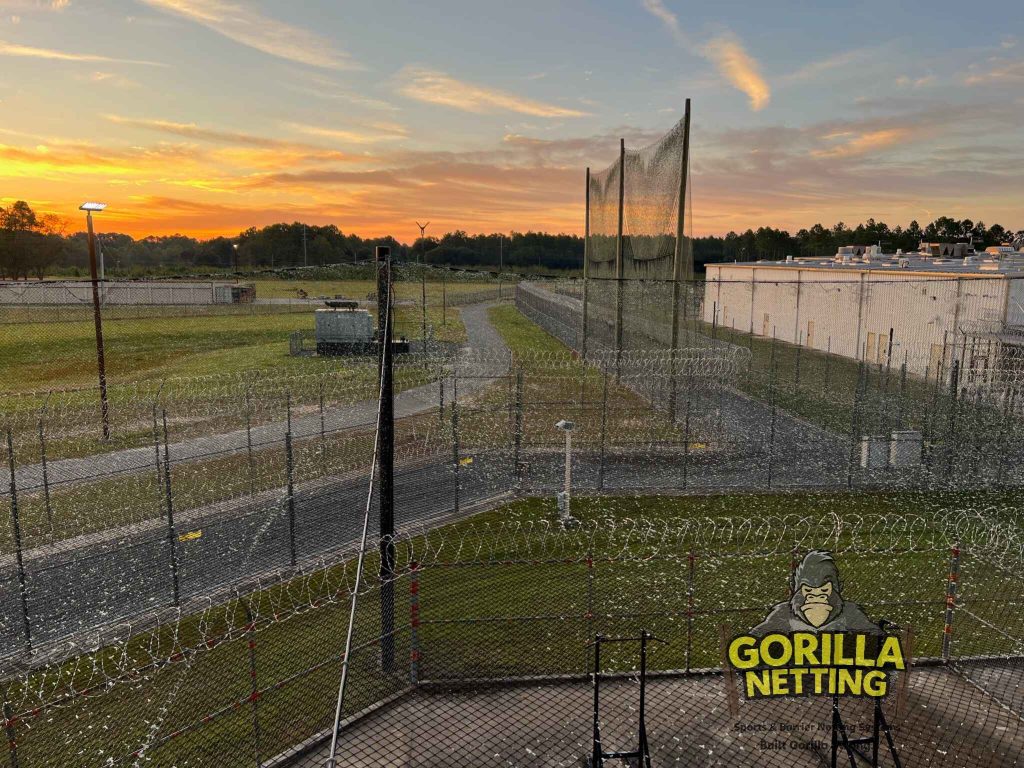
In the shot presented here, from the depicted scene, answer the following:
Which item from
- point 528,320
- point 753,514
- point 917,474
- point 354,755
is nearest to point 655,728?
point 354,755

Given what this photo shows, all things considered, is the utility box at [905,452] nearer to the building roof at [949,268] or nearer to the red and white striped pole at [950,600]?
the red and white striped pole at [950,600]

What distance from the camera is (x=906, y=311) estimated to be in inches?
1270

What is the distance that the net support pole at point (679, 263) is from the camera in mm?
19562

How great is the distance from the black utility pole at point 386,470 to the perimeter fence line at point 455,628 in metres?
0.17

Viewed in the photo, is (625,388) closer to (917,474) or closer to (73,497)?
(917,474)

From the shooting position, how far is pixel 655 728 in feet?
24.8

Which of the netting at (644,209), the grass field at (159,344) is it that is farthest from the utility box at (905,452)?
the grass field at (159,344)

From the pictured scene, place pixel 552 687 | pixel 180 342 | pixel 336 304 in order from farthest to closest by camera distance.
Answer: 1. pixel 180 342
2. pixel 336 304
3. pixel 552 687

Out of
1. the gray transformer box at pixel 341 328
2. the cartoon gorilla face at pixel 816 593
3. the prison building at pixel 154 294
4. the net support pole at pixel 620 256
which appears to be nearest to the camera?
the cartoon gorilla face at pixel 816 593

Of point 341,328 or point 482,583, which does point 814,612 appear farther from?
point 341,328

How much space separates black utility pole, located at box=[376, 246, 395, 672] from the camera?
8.36 meters

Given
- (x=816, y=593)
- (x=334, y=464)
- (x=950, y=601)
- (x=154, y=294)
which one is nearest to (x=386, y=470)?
(x=816, y=593)

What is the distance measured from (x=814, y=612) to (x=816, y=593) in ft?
0.66

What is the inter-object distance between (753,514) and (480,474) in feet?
19.1
